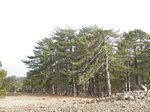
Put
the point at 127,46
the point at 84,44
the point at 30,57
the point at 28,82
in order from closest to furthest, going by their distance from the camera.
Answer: the point at 84,44
the point at 127,46
the point at 28,82
the point at 30,57

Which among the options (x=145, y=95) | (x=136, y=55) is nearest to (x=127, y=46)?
(x=136, y=55)

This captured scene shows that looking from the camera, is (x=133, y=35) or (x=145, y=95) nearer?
(x=145, y=95)

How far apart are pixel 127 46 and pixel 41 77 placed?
1612 centimetres

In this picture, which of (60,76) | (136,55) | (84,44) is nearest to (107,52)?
(84,44)

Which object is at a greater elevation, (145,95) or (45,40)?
(45,40)

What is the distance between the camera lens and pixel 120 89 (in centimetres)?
6000

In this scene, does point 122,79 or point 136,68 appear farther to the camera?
point 122,79

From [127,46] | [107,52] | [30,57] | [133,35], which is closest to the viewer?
[107,52]

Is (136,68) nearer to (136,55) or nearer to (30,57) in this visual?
(136,55)

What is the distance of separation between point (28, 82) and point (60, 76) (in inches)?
250

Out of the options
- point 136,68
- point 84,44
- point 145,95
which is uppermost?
point 84,44

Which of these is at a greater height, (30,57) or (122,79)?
(30,57)

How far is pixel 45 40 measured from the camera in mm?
61000

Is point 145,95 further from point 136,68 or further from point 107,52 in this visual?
point 136,68
